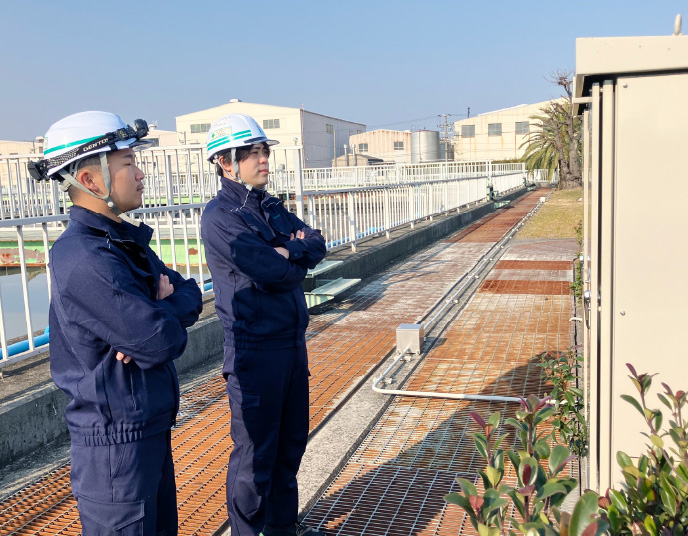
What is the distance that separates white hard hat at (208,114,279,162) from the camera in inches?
123

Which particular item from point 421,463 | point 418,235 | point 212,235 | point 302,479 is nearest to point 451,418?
point 421,463

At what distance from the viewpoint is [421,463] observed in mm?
3855

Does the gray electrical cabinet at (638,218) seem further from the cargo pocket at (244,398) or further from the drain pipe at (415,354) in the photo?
the cargo pocket at (244,398)

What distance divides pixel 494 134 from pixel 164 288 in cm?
7483

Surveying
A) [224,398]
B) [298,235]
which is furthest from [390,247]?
[298,235]

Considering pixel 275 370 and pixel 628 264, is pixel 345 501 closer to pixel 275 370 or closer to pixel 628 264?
pixel 275 370

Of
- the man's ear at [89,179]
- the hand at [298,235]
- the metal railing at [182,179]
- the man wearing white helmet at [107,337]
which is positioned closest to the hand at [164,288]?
the man wearing white helmet at [107,337]

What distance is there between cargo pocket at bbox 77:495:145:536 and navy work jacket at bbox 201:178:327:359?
100cm

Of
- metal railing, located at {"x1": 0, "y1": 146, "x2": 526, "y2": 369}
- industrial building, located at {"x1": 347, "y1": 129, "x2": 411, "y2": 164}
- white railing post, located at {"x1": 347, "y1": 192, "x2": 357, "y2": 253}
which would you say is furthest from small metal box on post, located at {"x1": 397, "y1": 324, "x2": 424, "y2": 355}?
industrial building, located at {"x1": 347, "y1": 129, "x2": 411, "y2": 164}

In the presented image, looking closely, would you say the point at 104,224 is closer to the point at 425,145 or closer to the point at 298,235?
the point at 298,235

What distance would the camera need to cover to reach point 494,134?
73.4m

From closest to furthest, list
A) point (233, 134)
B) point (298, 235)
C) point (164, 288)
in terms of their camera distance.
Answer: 1. point (164, 288)
2. point (233, 134)
3. point (298, 235)

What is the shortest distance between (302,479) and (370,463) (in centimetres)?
44

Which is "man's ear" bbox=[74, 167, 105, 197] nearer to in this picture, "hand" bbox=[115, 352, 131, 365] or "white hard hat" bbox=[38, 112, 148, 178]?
"white hard hat" bbox=[38, 112, 148, 178]
